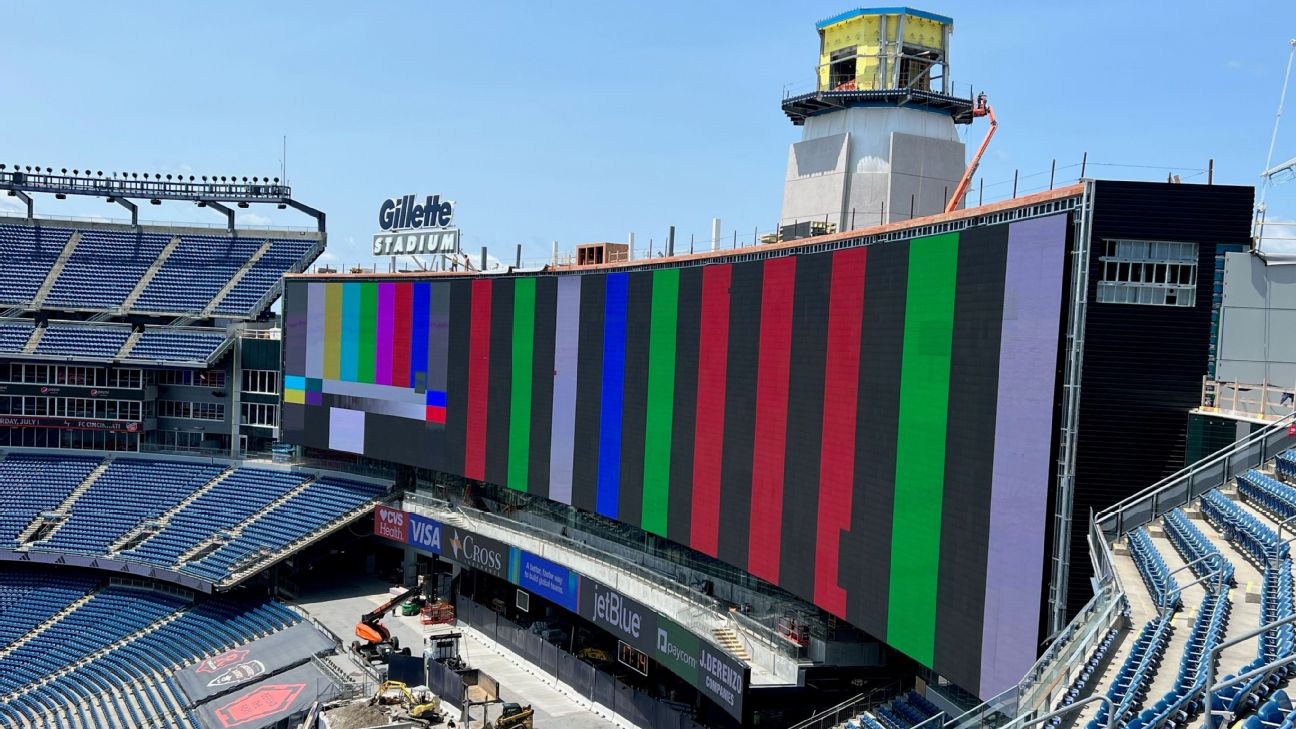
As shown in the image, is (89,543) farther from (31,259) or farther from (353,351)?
(31,259)

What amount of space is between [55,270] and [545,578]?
1659 inches

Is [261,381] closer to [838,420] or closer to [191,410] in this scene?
[191,410]

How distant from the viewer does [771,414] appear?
1379 inches

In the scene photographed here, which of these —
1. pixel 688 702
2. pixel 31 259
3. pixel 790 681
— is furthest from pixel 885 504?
pixel 31 259

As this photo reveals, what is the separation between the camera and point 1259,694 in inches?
556

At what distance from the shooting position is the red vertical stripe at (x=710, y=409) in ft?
124

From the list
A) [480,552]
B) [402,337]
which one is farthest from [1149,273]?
[402,337]

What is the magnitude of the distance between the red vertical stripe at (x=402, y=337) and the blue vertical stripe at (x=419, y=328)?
27 centimetres

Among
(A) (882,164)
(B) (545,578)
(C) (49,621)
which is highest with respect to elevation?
(A) (882,164)

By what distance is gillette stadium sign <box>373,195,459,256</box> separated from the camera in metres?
57.4

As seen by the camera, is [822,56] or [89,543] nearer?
[822,56]

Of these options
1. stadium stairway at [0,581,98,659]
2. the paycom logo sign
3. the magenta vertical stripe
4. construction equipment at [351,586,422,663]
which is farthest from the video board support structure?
stadium stairway at [0,581,98,659]

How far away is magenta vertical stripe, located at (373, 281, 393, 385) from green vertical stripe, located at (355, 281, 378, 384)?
25 centimetres

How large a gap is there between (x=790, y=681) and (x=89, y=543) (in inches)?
1602
